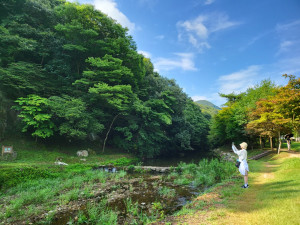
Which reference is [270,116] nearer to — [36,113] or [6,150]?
[36,113]

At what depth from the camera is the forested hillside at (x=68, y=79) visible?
14773mm

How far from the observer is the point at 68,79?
62.9 ft

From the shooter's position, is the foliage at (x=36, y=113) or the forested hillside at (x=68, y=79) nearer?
the foliage at (x=36, y=113)

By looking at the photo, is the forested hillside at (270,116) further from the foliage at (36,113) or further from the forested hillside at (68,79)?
the foliage at (36,113)

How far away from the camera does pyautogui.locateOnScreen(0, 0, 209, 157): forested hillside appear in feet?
48.5

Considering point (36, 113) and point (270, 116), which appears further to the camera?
point (270, 116)

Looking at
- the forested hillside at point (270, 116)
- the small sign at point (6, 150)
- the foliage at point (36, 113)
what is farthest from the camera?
the forested hillside at point (270, 116)

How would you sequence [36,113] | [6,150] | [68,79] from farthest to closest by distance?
[68,79] < [36,113] < [6,150]

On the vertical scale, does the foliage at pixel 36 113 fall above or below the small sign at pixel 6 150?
above

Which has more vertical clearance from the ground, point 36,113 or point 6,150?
point 36,113

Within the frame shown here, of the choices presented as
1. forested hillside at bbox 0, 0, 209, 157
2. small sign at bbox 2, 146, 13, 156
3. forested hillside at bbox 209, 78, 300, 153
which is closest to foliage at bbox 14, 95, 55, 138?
forested hillside at bbox 0, 0, 209, 157

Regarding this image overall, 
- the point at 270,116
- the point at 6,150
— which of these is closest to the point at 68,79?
the point at 6,150

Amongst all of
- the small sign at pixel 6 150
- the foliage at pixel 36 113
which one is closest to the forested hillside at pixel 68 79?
the foliage at pixel 36 113

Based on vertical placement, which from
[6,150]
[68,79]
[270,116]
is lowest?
[6,150]
